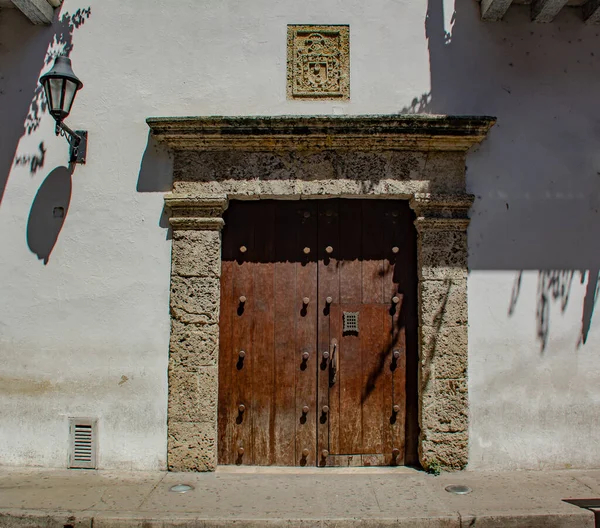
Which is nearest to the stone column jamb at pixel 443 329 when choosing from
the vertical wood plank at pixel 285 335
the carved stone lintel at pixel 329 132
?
the carved stone lintel at pixel 329 132

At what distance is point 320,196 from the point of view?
3.81 metres

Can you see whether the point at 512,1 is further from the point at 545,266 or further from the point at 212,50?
the point at 212,50

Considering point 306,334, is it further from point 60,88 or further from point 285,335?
point 60,88

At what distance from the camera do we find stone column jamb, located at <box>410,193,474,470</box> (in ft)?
11.9

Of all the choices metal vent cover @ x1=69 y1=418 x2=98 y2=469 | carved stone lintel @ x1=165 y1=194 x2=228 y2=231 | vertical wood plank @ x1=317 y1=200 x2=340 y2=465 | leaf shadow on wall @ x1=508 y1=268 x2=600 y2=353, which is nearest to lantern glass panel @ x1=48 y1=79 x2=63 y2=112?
carved stone lintel @ x1=165 y1=194 x2=228 y2=231

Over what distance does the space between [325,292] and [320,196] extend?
70 centimetres

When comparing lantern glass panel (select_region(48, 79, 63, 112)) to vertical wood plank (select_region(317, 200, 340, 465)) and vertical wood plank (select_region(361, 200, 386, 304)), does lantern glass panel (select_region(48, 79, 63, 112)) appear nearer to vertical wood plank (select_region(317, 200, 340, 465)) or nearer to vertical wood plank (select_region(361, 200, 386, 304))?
vertical wood plank (select_region(317, 200, 340, 465))

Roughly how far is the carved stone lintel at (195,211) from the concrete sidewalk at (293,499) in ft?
5.64

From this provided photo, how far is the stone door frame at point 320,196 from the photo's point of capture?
3.63m

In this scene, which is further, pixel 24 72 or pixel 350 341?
pixel 24 72

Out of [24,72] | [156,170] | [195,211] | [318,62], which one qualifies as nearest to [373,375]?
[195,211]

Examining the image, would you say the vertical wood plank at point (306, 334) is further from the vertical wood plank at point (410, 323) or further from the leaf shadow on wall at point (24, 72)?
the leaf shadow on wall at point (24, 72)

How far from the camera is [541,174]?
3.80 m

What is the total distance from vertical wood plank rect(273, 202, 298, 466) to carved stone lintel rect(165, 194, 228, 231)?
442 millimetres
